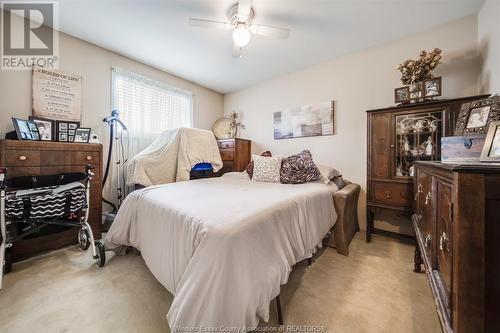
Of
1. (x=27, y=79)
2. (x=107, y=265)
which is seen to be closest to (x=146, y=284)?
(x=107, y=265)

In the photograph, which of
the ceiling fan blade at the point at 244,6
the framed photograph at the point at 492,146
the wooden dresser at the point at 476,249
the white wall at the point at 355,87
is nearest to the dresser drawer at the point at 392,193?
the white wall at the point at 355,87

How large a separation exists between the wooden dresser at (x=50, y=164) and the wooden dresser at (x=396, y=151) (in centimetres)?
318

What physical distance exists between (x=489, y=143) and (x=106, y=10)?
122 inches

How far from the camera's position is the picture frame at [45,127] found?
2.06m

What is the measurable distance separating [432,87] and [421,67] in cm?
24

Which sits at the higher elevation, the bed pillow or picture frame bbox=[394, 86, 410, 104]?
picture frame bbox=[394, 86, 410, 104]

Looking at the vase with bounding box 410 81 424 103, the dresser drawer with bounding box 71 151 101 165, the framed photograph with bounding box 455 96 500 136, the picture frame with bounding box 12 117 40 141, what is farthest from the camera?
the dresser drawer with bounding box 71 151 101 165

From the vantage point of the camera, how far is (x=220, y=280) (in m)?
0.86

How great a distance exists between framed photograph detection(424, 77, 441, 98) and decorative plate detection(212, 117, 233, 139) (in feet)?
10.2

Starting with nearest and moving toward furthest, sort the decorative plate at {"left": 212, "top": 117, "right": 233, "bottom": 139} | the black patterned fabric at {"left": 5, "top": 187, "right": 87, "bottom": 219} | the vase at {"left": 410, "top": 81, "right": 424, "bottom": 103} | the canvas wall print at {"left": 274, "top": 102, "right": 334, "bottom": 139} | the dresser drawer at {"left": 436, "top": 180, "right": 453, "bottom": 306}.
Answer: the dresser drawer at {"left": 436, "top": 180, "right": 453, "bottom": 306} < the black patterned fabric at {"left": 5, "top": 187, "right": 87, "bottom": 219} < the vase at {"left": 410, "top": 81, "right": 424, "bottom": 103} < the canvas wall print at {"left": 274, "top": 102, "right": 334, "bottom": 139} < the decorative plate at {"left": 212, "top": 117, "right": 233, "bottom": 139}

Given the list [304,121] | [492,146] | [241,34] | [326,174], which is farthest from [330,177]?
[241,34]

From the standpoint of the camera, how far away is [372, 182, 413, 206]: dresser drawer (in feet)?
6.74

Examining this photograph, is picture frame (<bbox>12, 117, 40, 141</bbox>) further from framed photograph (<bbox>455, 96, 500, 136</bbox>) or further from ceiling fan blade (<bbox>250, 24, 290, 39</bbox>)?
framed photograph (<bbox>455, 96, 500, 136</bbox>)

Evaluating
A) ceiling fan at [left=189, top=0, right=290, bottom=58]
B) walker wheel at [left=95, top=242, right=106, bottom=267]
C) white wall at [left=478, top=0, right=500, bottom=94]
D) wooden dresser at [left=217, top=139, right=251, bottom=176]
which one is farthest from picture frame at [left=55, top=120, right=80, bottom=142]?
white wall at [left=478, top=0, right=500, bottom=94]
